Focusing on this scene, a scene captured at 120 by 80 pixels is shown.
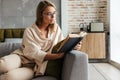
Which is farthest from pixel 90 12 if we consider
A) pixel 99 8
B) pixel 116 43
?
pixel 116 43

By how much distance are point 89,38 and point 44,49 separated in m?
4.32

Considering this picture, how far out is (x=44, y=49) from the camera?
206cm

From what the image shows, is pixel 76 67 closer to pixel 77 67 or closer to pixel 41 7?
pixel 77 67

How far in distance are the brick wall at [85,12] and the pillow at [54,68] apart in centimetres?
469

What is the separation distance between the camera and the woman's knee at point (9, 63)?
1.76 m

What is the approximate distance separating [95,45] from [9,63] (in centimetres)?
469

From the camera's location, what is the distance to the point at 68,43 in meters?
1.82

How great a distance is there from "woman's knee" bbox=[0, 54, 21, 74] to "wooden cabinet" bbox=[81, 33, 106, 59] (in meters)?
4.49

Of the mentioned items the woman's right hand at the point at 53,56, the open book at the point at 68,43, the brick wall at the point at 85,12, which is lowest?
the woman's right hand at the point at 53,56

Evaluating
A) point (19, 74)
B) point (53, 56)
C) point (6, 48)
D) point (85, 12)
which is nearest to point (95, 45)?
point (85, 12)

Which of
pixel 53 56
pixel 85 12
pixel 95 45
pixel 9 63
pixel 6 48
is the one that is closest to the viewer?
pixel 9 63

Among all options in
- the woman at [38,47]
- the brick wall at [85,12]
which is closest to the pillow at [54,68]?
the woman at [38,47]

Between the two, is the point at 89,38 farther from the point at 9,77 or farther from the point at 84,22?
the point at 9,77

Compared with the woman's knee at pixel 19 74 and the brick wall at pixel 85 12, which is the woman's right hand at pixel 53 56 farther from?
the brick wall at pixel 85 12
